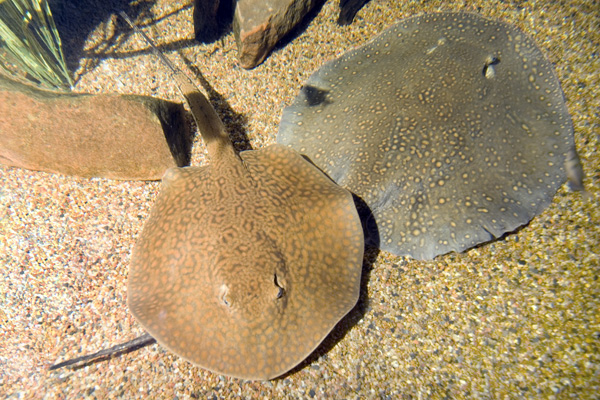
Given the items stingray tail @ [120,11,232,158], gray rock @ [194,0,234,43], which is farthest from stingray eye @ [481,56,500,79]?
gray rock @ [194,0,234,43]

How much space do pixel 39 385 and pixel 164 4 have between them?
5.17 meters

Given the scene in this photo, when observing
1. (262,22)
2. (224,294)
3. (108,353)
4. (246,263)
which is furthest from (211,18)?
(108,353)

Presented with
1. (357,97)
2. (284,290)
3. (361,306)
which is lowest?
(361,306)

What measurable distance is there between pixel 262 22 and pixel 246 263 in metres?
3.31

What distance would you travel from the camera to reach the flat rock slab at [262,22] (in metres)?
3.79

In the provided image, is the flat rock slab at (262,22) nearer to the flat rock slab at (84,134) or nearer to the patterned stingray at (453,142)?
the flat rock slab at (84,134)

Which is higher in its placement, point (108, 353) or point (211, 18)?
point (211, 18)

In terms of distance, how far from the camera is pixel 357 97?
10.5ft

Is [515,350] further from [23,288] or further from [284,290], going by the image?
[23,288]

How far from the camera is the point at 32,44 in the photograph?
3.81 metres

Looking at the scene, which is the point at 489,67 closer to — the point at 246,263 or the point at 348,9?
the point at 348,9

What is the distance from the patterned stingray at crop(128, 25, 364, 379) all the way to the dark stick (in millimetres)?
553

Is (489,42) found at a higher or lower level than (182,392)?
higher

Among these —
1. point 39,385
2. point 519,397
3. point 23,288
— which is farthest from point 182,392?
point 519,397
